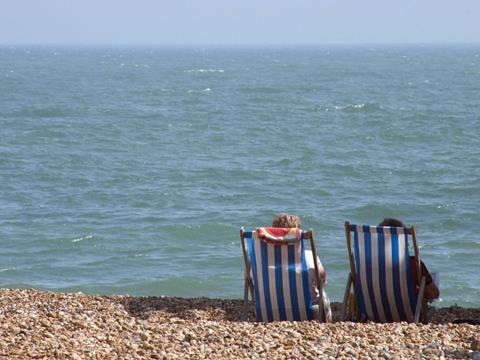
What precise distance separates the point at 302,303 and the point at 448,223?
10.1 meters

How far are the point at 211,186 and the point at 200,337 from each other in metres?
15.8

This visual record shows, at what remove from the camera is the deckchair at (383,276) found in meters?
7.39

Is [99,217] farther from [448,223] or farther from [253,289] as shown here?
[253,289]

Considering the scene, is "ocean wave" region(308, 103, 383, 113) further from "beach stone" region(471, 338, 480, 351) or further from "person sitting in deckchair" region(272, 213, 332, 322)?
"beach stone" region(471, 338, 480, 351)

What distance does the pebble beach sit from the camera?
5609mm

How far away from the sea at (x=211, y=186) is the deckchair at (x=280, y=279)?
15.9 feet

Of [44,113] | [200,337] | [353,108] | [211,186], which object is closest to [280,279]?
[200,337]

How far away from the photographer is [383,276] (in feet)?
24.8

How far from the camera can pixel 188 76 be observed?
260 ft

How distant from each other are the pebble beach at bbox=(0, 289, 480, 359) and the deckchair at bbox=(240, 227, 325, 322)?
227 mm

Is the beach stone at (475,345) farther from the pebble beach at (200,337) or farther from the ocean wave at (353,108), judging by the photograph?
the ocean wave at (353,108)

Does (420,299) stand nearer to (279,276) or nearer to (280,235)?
(279,276)

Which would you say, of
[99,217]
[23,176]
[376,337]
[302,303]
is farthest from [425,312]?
[23,176]

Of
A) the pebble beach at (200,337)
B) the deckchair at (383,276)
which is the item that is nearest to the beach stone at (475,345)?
the pebble beach at (200,337)
